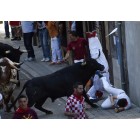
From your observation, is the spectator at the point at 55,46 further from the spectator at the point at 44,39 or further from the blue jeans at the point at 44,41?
the blue jeans at the point at 44,41

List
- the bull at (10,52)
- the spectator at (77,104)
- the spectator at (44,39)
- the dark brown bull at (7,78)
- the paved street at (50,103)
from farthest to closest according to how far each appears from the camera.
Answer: the spectator at (44,39) < the bull at (10,52) < the dark brown bull at (7,78) < the paved street at (50,103) < the spectator at (77,104)

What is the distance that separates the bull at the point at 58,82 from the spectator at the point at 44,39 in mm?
2021

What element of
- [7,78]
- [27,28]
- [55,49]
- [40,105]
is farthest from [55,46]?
[40,105]

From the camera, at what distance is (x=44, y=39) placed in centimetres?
1377

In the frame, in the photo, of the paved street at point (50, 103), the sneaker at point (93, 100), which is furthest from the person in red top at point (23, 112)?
the sneaker at point (93, 100)

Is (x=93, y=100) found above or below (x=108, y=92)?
below

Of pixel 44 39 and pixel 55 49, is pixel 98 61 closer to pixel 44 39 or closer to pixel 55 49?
pixel 55 49

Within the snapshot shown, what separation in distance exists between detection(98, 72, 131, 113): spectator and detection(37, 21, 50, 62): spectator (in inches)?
90.4

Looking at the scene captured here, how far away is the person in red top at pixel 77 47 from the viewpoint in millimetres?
11161

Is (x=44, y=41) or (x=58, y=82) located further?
(x=44, y=41)

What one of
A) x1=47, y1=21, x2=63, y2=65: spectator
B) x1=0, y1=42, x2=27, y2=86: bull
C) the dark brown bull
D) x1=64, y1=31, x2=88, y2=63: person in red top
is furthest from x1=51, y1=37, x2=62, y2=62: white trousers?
x1=64, y1=31, x2=88, y2=63: person in red top

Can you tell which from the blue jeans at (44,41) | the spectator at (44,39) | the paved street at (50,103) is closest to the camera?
the paved street at (50,103)

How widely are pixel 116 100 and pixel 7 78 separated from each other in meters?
1.65
